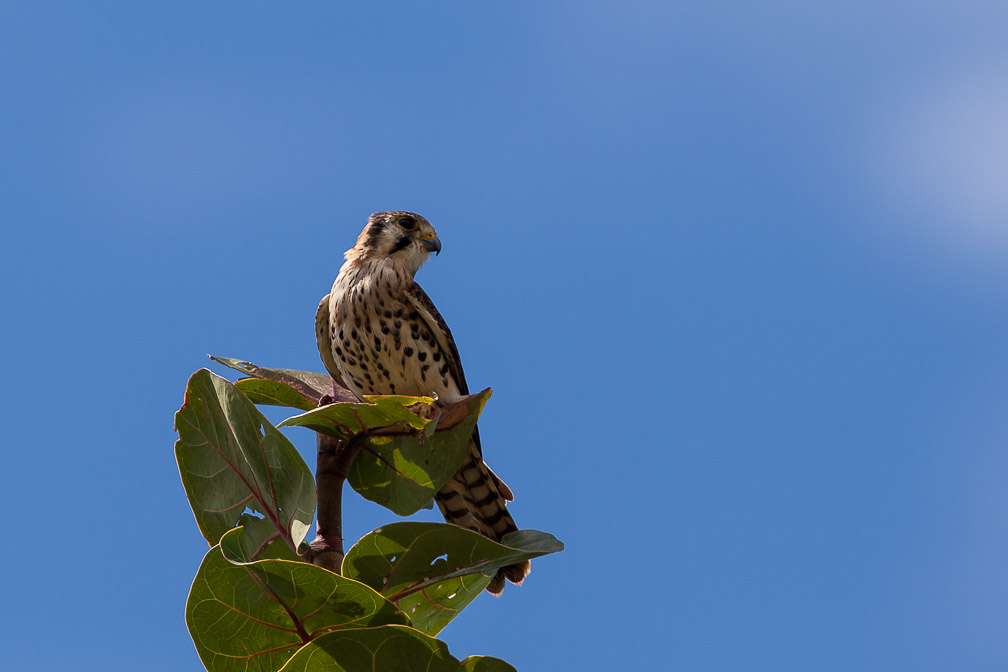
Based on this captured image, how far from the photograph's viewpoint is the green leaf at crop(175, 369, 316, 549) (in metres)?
2.13

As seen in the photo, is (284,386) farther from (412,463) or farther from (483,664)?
(483,664)

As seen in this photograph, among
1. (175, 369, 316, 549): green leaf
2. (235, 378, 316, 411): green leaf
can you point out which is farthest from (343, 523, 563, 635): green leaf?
(235, 378, 316, 411): green leaf

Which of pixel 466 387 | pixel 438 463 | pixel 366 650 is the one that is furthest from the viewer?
pixel 466 387

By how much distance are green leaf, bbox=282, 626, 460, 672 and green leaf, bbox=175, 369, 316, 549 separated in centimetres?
42

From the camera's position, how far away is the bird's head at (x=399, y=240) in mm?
4734

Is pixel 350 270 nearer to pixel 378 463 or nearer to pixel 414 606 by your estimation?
pixel 378 463

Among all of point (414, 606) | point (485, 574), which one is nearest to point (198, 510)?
point (414, 606)

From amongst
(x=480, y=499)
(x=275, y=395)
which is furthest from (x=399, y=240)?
(x=275, y=395)

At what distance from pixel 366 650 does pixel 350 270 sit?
3045 millimetres

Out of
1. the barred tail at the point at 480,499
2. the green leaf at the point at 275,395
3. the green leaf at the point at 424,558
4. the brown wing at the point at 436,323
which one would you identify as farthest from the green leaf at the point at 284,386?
the brown wing at the point at 436,323

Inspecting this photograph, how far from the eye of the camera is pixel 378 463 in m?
2.44

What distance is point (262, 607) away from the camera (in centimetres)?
190

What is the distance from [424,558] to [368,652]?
379mm

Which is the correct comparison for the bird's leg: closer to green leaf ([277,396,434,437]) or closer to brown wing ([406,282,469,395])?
green leaf ([277,396,434,437])
